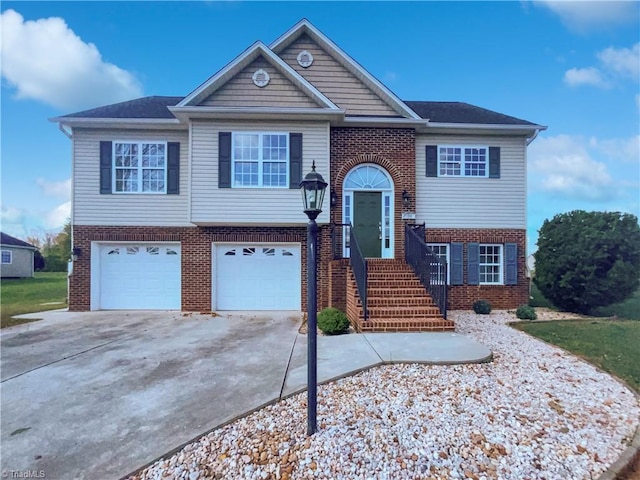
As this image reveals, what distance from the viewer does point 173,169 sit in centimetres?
967

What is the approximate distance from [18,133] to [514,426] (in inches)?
549

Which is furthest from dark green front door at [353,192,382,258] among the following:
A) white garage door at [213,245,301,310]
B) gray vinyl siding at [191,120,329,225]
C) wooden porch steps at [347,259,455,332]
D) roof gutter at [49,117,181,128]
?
roof gutter at [49,117,181,128]

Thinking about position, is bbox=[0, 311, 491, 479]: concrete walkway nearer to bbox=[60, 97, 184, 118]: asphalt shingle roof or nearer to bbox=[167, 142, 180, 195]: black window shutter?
bbox=[167, 142, 180, 195]: black window shutter

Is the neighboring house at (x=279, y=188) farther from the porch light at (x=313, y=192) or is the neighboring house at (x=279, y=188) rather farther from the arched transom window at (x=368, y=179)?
the porch light at (x=313, y=192)

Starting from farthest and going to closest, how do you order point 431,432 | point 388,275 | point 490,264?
point 490,264, point 388,275, point 431,432

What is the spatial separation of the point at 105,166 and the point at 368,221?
8.15 m

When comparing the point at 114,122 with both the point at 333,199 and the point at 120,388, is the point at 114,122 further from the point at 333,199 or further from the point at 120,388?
the point at 120,388

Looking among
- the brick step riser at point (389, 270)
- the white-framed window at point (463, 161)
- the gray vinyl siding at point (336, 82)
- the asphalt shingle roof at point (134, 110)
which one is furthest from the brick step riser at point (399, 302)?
the asphalt shingle roof at point (134, 110)

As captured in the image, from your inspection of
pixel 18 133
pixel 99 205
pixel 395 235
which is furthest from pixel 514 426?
pixel 18 133

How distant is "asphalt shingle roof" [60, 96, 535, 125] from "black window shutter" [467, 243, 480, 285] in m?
4.00

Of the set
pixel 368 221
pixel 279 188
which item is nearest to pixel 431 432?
pixel 368 221

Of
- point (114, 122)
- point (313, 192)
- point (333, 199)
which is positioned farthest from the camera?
point (333, 199)

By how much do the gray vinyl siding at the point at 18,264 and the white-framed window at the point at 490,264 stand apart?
2956 centimetres

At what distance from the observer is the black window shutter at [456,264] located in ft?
32.9
